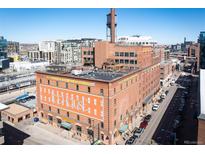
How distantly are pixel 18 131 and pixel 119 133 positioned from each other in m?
19.1

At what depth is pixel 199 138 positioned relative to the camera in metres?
20.6

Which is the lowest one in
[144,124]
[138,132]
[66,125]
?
[138,132]

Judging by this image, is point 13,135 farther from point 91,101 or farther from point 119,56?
point 119,56

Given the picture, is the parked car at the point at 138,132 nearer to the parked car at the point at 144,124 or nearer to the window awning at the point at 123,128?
the parked car at the point at 144,124

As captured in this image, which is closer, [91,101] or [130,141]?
[130,141]

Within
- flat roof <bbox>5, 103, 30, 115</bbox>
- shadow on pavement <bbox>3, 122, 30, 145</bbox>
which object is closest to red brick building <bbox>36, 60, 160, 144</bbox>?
flat roof <bbox>5, 103, 30, 115</bbox>

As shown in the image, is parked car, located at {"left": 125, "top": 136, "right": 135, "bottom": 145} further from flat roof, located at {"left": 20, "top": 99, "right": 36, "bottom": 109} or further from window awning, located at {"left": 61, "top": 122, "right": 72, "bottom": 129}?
flat roof, located at {"left": 20, "top": 99, "right": 36, "bottom": 109}

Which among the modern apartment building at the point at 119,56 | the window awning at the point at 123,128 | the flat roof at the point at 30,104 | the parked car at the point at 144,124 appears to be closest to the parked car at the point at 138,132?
the parked car at the point at 144,124

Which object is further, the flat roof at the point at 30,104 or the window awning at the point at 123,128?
the flat roof at the point at 30,104

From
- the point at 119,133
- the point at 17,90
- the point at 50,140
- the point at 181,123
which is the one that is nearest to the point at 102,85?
the point at 119,133

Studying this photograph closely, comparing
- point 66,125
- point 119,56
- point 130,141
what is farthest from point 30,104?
point 130,141

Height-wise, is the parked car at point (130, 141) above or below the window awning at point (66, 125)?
below

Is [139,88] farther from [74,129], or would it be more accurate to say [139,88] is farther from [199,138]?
[199,138]

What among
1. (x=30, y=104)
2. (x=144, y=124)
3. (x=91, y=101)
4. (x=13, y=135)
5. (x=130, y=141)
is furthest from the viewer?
(x=30, y=104)
